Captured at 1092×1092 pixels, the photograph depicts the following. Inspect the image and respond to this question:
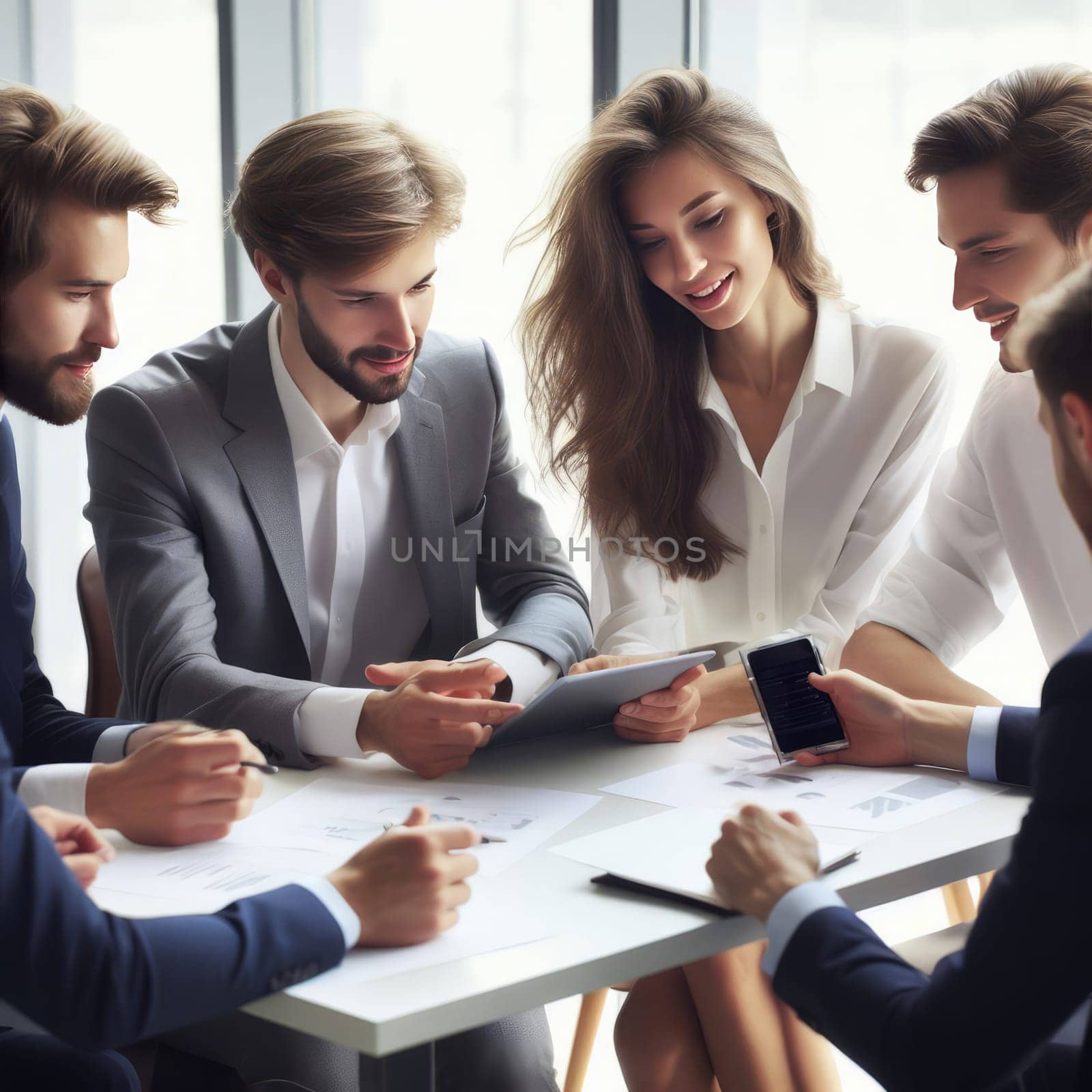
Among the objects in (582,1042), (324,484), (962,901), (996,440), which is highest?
(996,440)

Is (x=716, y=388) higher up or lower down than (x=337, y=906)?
higher up

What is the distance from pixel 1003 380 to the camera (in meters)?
2.05

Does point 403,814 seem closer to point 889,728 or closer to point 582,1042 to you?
point 889,728

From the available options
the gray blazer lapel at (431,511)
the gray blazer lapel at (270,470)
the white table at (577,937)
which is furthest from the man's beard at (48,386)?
the white table at (577,937)

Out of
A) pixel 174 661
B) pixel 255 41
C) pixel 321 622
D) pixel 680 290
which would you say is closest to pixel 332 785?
pixel 174 661

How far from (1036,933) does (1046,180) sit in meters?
1.33

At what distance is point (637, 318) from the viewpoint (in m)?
2.44

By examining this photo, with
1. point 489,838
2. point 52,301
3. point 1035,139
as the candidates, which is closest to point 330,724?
point 489,838

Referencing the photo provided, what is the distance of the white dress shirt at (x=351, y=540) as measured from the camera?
85.7 inches

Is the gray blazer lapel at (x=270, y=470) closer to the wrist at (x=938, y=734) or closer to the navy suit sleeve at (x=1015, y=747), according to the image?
the wrist at (x=938, y=734)

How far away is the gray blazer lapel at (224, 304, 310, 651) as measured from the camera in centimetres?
204

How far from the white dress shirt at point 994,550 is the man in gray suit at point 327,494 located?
0.60 metres

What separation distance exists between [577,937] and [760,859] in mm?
195

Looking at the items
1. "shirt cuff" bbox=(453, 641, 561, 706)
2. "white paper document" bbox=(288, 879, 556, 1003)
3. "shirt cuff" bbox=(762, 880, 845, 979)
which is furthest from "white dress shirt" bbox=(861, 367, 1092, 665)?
"white paper document" bbox=(288, 879, 556, 1003)
